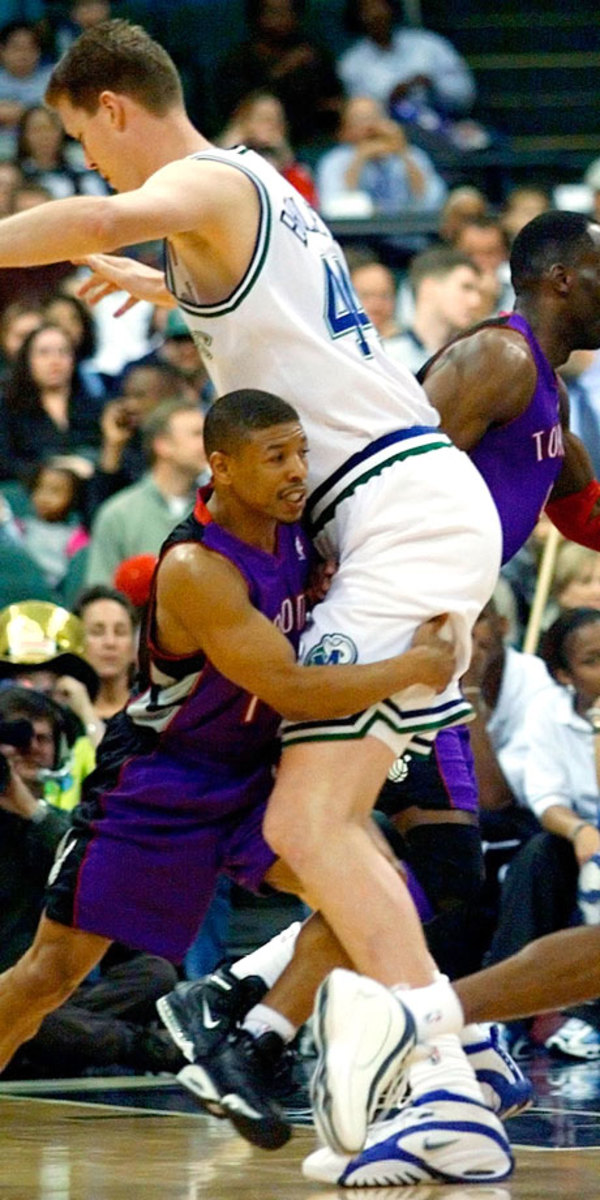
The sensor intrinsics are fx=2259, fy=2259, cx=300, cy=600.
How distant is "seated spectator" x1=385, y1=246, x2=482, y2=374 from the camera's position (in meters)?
9.72

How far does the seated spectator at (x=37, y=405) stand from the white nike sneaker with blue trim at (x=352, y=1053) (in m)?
5.92

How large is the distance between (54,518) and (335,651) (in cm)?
521

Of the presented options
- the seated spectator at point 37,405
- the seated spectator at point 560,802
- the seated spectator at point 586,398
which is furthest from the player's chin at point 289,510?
the seated spectator at point 37,405

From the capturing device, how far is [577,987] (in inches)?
179

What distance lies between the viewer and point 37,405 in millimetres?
9672

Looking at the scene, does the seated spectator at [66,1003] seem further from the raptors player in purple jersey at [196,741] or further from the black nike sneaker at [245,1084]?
the black nike sneaker at [245,1084]

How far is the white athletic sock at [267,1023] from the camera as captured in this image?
421 centimetres

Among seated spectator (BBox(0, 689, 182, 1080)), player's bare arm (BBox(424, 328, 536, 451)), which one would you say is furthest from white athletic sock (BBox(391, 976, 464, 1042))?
seated spectator (BBox(0, 689, 182, 1080))

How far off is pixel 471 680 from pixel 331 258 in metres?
3.48

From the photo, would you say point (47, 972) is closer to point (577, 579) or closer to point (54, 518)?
point (577, 579)

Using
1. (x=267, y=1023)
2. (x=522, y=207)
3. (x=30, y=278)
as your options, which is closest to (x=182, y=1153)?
(x=267, y=1023)

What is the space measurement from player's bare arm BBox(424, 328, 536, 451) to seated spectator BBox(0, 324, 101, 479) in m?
5.22

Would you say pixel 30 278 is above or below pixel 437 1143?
below

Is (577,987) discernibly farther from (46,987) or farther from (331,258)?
(331,258)
